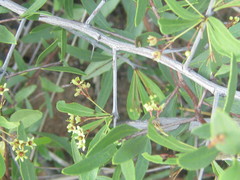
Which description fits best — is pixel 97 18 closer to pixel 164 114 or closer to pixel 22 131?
pixel 164 114

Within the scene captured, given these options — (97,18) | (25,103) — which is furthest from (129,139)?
(25,103)

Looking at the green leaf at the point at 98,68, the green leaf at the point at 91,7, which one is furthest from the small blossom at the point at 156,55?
the green leaf at the point at 98,68

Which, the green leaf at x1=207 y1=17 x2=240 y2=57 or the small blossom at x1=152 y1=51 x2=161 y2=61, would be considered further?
the small blossom at x1=152 y1=51 x2=161 y2=61

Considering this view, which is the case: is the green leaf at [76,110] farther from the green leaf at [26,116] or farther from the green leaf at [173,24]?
the green leaf at [173,24]

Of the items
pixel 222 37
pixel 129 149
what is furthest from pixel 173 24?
pixel 129 149

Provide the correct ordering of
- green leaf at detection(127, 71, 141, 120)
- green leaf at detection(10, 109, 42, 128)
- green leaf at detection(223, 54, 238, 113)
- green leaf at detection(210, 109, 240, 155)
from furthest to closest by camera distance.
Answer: green leaf at detection(127, 71, 141, 120), green leaf at detection(10, 109, 42, 128), green leaf at detection(223, 54, 238, 113), green leaf at detection(210, 109, 240, 155)

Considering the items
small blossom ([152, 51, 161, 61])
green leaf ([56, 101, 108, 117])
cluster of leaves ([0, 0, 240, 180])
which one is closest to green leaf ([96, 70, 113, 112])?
cluster of leaves ([0, 0, 240, 180])

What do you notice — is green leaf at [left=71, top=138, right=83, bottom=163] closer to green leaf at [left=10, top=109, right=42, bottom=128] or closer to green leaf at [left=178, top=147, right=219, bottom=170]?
green leaf at [left=10, top=109, right=42, bottom=128]
